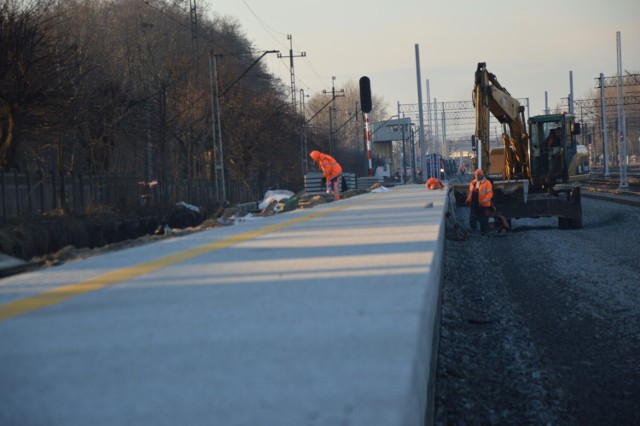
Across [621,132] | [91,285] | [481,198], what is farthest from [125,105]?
[91,285]

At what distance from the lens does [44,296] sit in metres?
4.89

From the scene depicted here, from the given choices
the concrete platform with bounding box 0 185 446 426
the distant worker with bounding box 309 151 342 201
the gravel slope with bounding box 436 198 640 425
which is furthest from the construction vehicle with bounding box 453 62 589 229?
the concrete platform with bounding box 0 185 446 426

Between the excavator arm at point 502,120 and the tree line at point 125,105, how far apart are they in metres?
10.9

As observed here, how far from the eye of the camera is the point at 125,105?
1608 inches

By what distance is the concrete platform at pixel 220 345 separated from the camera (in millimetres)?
2586

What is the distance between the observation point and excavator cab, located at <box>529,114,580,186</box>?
26.7 metres

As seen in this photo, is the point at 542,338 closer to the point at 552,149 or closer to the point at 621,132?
the point at 552,149

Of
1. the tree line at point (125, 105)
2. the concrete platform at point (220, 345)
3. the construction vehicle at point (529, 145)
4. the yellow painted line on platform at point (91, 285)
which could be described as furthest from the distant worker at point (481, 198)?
the concrete platform at point (220, 345)

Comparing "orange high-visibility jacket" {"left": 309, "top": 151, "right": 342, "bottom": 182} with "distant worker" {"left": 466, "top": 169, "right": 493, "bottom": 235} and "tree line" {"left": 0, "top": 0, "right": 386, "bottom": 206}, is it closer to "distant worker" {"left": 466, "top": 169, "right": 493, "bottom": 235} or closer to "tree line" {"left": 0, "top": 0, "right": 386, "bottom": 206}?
"distant worker" {"left": 466, "top": 169, "right": 493, "bottom": 235}

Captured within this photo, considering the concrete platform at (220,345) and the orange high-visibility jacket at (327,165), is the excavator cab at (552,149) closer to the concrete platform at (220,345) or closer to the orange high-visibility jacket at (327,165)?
the orange high-visibility jacket at (327,165)

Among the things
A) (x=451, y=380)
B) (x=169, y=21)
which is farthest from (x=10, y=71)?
(x=169, y=21)

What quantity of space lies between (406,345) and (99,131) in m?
37.4

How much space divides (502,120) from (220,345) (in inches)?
992

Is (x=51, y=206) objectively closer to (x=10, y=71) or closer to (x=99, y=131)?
(x=10, y=71)
